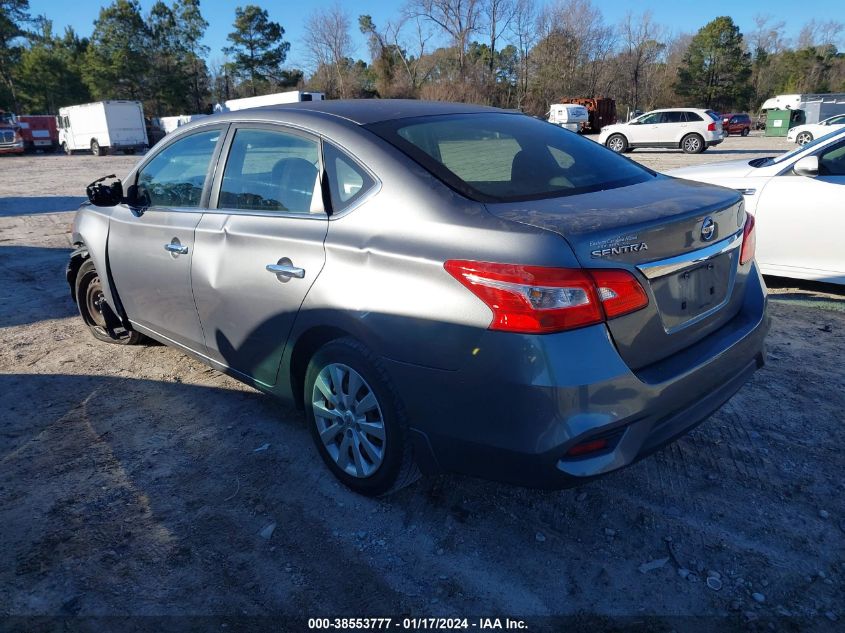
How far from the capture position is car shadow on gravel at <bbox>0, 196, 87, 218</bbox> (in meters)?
13.1

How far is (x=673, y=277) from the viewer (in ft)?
7.69

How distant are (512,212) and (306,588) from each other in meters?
1.63

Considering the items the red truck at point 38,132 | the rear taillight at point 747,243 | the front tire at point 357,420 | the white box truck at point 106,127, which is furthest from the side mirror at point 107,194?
the red truck at point 38,132

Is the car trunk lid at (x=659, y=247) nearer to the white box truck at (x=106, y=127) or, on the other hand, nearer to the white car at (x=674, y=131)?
the white car at (x=674, y=131)

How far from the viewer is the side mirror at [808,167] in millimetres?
5352

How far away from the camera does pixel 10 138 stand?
123ft

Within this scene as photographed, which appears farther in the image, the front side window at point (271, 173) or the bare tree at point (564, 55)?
the bare tree at point (564, 55)

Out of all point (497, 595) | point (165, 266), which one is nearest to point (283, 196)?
point (165, 266)

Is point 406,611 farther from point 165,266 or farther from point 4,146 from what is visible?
point 4,146

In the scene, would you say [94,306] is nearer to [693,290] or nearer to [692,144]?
[693,290]

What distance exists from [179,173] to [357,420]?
2.09 m

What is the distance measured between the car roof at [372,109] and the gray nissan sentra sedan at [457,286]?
25mm

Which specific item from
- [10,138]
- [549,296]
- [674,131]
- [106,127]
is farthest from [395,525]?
[10,138]

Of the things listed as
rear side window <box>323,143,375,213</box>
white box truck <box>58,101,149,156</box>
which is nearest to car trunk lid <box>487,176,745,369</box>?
rear side window <box>323,143,375,213</box>
